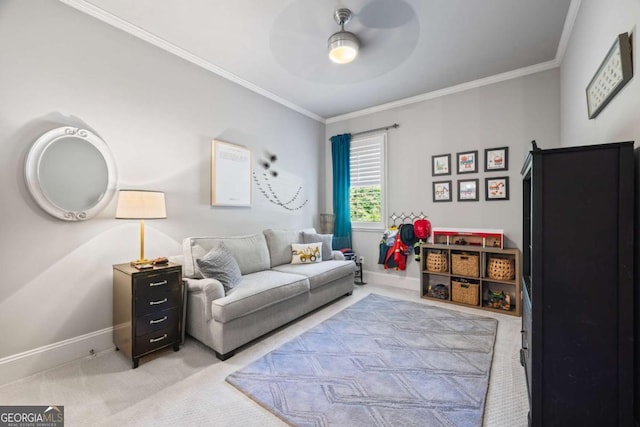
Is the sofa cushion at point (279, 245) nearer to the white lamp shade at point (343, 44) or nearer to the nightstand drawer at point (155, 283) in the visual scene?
the nightstand drawer at point (155, 283)

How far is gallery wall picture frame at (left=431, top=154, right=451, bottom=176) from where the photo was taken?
395cm

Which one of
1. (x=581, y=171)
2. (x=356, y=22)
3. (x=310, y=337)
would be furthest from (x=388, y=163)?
(x=581, y=171)

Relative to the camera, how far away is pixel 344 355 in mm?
2332

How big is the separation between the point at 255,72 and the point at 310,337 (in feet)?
10.2

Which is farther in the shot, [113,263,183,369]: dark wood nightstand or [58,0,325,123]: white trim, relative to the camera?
[58,0,325,123]: white trim

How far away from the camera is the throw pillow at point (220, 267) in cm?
253

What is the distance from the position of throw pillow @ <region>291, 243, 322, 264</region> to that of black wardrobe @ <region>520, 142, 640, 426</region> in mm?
2674

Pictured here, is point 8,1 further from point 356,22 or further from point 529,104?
point 529,104

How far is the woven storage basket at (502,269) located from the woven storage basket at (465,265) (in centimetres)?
15

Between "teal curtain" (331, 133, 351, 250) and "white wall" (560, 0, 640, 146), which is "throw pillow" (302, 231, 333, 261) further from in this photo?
"white wall" (560, 0, 640, 146)

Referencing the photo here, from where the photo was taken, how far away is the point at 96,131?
2.42 m

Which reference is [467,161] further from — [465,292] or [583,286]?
[583,286]

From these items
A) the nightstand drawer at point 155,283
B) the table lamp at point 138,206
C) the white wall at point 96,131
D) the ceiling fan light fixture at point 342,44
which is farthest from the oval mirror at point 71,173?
the ceiling fan light fixture at point 342,44

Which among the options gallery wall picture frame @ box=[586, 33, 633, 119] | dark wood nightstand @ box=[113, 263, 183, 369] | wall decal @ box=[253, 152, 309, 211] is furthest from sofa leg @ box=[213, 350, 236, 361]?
gallery wall picture frame @ box=[586, 33, 633, 119]
